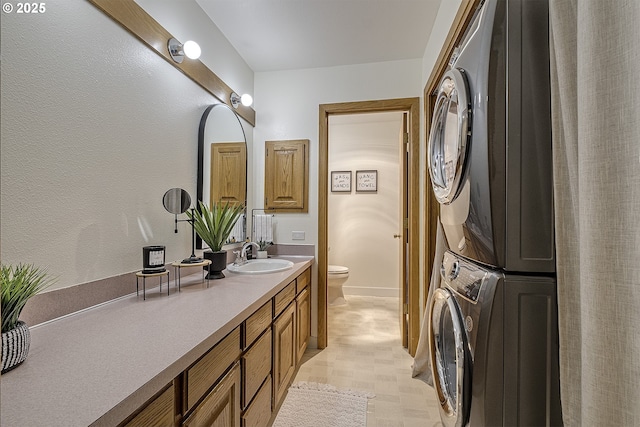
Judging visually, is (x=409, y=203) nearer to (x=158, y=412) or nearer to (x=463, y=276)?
(x=463, y=276)

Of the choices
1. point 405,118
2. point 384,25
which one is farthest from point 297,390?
point 384,25

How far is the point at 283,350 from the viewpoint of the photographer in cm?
173

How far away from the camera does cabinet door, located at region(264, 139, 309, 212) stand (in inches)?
102

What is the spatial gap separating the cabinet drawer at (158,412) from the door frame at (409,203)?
185cm

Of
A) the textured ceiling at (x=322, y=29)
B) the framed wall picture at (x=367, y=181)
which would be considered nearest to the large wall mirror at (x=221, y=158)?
the textured ceiling at (x=322, y=29)

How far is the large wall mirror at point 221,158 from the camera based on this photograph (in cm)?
188

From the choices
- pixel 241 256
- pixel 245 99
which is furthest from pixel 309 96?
pixel 241 256

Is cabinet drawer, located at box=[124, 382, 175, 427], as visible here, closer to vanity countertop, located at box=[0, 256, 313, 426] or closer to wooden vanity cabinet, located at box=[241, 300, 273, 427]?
vanity countertop, located at box=[0, 256, 313, 426]

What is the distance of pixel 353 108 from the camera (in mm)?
2549

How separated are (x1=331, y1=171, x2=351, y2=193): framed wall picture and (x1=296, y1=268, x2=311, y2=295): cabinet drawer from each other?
68.7 inches

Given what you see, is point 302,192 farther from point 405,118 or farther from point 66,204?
point 66,204

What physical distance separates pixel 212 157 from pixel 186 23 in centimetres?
78

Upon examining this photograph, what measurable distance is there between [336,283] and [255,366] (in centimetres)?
223

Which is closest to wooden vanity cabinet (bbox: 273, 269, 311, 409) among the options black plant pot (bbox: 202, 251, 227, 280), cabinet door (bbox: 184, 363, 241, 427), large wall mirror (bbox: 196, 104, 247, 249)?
black plant pot (bbox: 202, 251, 227, 280)
